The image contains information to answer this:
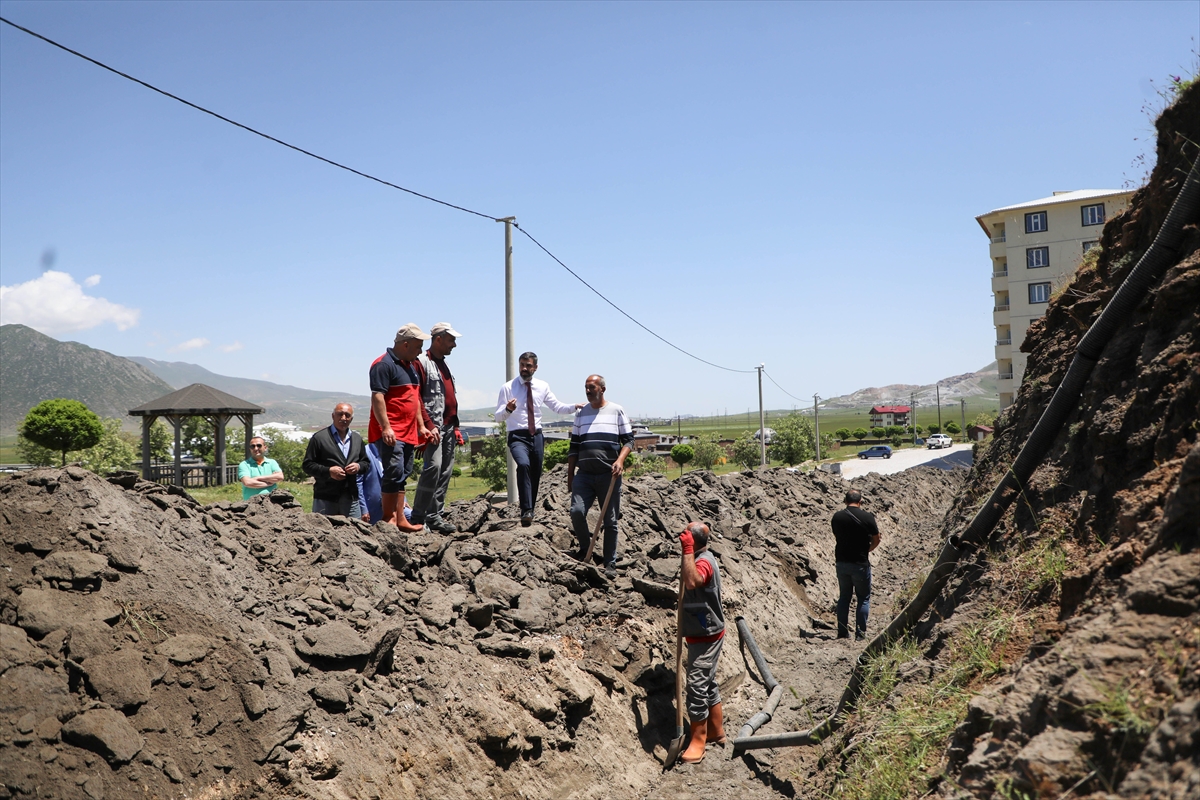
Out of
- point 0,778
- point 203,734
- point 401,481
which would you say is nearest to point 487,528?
point 401,481

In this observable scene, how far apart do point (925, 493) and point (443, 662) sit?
2031 cm

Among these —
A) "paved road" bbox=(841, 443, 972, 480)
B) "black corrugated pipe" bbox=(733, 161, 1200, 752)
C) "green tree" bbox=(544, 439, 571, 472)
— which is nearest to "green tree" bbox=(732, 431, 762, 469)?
"paved road" bbox=(841, 443, 972, 480)

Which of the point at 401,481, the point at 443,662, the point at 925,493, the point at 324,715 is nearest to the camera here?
the point at 324,715

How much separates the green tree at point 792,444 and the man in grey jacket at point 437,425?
43.0 m

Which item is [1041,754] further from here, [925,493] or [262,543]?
[925,493]

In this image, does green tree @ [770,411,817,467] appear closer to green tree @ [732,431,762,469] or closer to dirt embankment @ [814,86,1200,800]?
green tree @ [732,431,762,469]

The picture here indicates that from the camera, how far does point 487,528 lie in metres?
8.75

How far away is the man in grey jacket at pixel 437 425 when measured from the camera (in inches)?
309

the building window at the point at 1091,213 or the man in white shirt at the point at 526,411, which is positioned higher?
the building window at the point at 1091,213

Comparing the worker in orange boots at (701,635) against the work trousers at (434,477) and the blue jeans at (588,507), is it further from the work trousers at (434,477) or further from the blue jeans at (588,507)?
the work trousers at (434,477)

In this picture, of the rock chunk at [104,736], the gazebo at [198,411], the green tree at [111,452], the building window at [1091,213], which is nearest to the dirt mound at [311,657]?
the rock chunk at [104,736]

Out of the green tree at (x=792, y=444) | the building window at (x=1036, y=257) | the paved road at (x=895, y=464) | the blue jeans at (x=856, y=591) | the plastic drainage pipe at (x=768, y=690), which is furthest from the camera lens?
the green tree at (x=792, y=444)

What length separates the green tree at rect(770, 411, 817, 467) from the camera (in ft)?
162

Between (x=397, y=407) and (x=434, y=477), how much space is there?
92 cm
